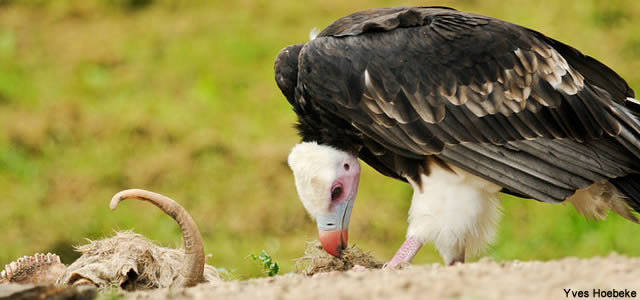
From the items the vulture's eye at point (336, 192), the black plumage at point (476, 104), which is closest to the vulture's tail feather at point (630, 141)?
the black plumage at point (476, 104)

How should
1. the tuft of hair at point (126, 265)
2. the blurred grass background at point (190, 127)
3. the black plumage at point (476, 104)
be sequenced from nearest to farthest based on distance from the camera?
the tuft of hair at point (126, 265) → the black plumage at point (476, 104) → the blurred grass background at point (190, 127)

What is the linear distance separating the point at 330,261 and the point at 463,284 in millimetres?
1846

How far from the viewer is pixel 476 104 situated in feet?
18.5

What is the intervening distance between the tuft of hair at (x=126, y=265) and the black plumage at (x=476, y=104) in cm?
134

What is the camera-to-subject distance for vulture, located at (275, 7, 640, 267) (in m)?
5.50

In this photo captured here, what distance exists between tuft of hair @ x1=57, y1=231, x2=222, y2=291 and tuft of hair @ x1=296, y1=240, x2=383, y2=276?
62cm

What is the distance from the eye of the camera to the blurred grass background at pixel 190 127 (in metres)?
10.3

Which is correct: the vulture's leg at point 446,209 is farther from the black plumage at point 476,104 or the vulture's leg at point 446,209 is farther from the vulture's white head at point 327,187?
the vulture's white head at point 327,187

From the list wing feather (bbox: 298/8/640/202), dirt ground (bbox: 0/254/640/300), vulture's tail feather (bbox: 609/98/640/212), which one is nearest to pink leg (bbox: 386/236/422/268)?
wing feather (bbox: 298/8/640/202)

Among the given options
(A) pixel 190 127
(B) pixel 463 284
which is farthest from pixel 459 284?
(A) pixel 190 127

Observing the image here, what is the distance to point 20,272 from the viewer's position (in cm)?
538

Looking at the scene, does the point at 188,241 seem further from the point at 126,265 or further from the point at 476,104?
the point at 476,104

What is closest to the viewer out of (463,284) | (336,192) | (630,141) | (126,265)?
(463,284)

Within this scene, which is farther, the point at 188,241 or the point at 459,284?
the point at 188,241
